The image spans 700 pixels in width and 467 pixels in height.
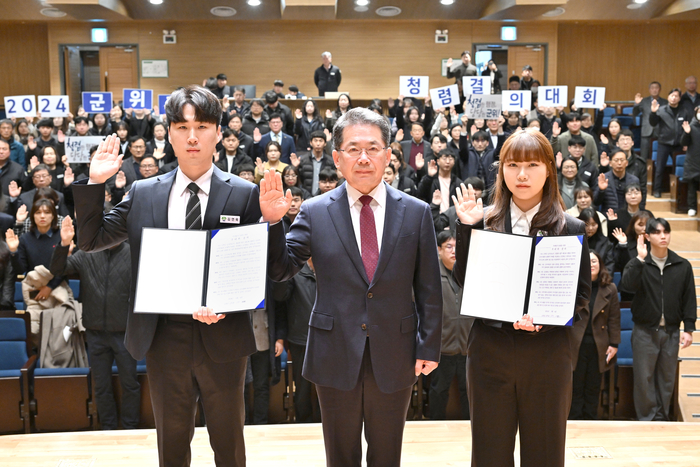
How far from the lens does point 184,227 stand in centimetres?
196

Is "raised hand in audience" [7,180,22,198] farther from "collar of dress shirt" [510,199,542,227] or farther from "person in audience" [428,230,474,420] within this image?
"collar of dress shirt" [510,199,542,227]

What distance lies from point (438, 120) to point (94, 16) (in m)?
6.94

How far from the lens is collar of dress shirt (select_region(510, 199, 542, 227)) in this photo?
6.86ft

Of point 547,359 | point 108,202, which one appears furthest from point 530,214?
point 108,202

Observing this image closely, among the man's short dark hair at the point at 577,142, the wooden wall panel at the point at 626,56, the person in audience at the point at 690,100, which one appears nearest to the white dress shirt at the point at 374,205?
the man's short dark hair at the point at 577,142

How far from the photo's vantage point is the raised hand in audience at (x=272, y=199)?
6.30 feet

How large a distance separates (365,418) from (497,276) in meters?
0.63

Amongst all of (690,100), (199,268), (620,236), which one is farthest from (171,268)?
(690,100)

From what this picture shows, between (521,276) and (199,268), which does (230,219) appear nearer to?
(199,268)

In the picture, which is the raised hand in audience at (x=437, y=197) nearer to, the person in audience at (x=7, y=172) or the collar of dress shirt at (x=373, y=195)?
the collar of dress shirt at (x=373, y=195)

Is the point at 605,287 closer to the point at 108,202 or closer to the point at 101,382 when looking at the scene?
the point at 101,382

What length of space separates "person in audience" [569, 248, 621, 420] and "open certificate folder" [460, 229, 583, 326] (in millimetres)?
2390

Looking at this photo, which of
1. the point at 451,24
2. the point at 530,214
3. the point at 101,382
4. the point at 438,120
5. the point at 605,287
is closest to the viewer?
the point at 530,214

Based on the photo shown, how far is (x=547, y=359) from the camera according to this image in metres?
2.00
